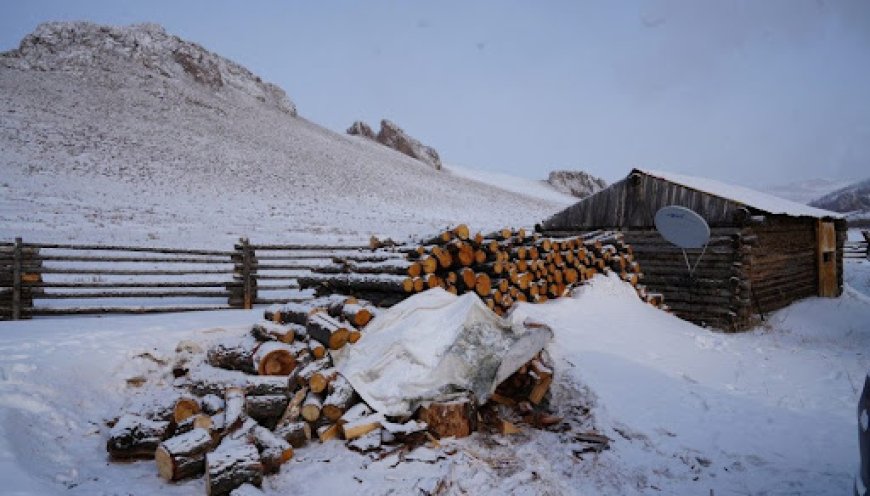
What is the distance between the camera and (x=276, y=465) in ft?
14.4

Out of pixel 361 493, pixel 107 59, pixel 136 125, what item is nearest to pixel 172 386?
pixel 361 493

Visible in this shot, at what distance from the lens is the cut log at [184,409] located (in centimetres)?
495

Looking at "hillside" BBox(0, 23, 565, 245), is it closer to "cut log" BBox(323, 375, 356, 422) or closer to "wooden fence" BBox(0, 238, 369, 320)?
"wooden fence" BBox(0, 238, 369, 320)

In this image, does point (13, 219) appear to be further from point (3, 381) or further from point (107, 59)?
point (107, 59)

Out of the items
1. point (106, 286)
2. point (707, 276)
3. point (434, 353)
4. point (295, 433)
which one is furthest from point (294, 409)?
point (707, 276)

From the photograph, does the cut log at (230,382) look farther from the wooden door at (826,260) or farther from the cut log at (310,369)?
the wooden door at (826,260)

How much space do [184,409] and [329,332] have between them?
1724mm

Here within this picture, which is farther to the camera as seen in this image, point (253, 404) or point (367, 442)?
point (253, 404)

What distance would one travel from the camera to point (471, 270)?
6863 millimetres

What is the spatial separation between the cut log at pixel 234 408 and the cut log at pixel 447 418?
188 cm

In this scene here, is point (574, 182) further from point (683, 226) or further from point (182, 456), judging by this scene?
point (182, 456)

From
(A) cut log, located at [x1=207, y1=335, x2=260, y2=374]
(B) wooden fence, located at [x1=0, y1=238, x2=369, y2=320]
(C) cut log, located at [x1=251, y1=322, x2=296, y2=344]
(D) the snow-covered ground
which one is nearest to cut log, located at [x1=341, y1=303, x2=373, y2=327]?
(C) cut log, located at [x1=251, y1=322, x2=296, y2=344]

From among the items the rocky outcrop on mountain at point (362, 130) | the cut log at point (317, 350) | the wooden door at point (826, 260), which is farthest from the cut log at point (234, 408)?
the rocky outcrop on mountain at point (362, 130)

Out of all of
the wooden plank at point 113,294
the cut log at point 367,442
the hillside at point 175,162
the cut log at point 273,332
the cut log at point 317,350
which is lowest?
the cut log at point 367,442
